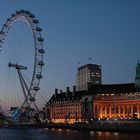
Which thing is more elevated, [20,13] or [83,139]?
[20,13]

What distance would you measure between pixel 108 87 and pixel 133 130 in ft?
223

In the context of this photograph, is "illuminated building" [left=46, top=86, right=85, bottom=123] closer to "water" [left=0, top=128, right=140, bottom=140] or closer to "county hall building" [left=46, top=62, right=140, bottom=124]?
"county hall building" [left=46, top=62, right=140, bottom=124]

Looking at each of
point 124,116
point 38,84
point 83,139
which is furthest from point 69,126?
point 83,139

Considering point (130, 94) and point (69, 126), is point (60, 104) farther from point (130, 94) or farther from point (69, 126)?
point (69, 126)

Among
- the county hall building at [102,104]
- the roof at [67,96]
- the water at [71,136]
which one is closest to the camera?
the water at [71,136]

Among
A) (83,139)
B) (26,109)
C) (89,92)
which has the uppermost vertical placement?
(89,92)

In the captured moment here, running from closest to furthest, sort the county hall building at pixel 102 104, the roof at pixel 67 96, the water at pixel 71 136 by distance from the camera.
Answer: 1. the water at pixel 71 136
2. the county hall building at pixel 102 104
3. the roof at pixel 67 96

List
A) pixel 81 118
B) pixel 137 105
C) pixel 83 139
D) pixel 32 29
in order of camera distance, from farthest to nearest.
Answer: pixel 81 118 → pixel 137 105 → pixel 32 29 → pixel 83 139

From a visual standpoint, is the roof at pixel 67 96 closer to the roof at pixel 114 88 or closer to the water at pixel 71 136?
the roof at pixel 114 88

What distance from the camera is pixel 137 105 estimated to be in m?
148

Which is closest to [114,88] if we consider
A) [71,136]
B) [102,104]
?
[102,104]

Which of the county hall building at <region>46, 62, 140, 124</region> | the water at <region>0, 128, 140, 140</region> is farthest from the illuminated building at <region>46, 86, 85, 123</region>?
the water at <region>0, 128, 140, 140</region>

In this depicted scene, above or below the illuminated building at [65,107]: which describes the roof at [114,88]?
above

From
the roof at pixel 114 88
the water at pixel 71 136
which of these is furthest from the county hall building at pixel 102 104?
the water at pixel 71 136
